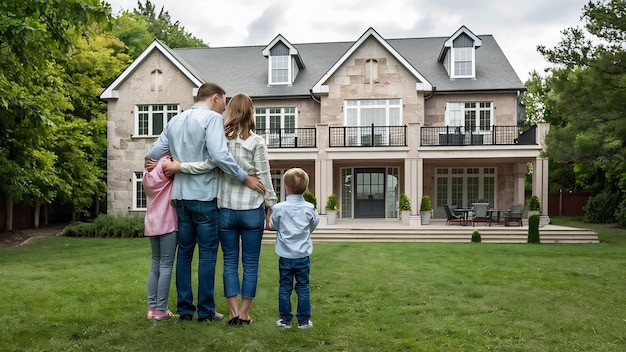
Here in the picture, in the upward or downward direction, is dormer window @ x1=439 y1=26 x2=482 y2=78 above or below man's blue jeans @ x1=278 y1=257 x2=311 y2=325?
above

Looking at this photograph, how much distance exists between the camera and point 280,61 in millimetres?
26203

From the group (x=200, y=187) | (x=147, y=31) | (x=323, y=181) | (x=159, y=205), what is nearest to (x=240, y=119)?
(x=200, y=187)

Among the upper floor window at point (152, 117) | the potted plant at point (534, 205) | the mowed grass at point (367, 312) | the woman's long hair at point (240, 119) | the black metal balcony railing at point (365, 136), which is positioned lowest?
the mowed grass at point (367, 312)

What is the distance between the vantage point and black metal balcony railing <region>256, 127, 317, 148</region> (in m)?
24.7

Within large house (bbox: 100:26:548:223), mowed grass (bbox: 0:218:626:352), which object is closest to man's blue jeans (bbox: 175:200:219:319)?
mowed grass (bbox: 0:218:626:352)

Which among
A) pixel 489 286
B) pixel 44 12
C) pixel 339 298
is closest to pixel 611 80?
pixel 489 286

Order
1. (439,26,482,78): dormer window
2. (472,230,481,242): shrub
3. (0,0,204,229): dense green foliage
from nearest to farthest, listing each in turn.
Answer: (0,0,204,229): dense green foliage, (472,230,481,242): shrub, (439,26,482,78): dormer window

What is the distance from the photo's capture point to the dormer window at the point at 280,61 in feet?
85.5

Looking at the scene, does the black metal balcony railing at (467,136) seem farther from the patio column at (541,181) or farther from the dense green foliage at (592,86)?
the dense green foliage at (592,86)

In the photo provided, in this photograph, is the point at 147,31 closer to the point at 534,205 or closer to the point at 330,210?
the point at 330,210

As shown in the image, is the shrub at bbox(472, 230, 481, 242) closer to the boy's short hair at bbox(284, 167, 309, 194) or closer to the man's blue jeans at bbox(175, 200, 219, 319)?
the boy's short hair at bbox(284, 167, 309, 194)

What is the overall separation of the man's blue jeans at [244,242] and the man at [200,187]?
105 mm

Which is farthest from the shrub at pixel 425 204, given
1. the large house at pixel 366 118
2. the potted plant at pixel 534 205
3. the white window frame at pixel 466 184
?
the white window frame at pixel 466 184

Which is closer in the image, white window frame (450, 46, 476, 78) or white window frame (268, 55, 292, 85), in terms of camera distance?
white window frame (450, 46, 476, 78)
